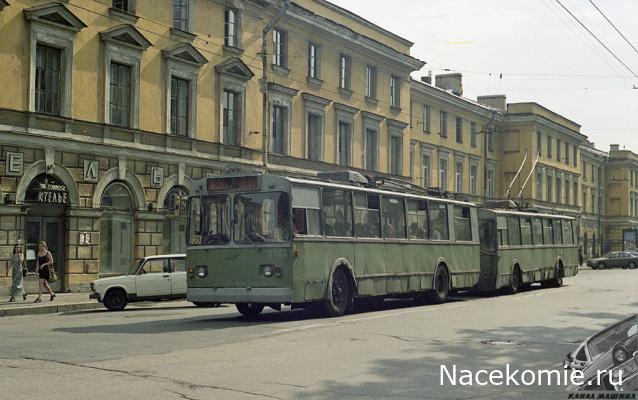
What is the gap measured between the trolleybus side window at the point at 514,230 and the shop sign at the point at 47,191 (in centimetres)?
1408

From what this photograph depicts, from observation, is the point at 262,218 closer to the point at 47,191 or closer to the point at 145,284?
the point at 145,284

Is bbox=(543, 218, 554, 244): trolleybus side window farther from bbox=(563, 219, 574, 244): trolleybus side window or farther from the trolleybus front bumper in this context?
the trolleybus front bumper

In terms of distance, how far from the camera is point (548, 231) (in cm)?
3167

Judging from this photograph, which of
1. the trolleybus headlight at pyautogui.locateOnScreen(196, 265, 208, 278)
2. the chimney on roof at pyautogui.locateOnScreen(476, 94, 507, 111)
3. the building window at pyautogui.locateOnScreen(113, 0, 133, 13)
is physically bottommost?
the trolleybus headlight at pyautogui.locateOnScreen(196, 265, 208, 278)

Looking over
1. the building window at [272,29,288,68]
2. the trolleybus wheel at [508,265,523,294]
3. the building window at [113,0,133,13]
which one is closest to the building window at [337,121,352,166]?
the building window at [272,29,288,68]

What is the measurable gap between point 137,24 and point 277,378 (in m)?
22.0

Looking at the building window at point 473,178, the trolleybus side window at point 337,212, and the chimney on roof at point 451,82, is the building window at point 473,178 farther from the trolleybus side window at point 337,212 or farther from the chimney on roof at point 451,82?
the trolleybus side window at point 337,212

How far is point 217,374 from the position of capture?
983 centimetres

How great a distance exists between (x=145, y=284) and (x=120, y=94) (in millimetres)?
8685

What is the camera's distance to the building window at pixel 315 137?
39.7 m

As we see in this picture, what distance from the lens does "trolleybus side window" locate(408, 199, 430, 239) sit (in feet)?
69.0

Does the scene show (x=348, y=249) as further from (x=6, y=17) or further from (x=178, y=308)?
(x=6, y=17)

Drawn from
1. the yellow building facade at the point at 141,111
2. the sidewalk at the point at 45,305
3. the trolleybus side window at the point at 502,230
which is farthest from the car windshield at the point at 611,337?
the trolleybus side window at the point at 502,230

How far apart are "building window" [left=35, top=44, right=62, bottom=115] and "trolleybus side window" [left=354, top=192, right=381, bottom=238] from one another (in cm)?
1182
